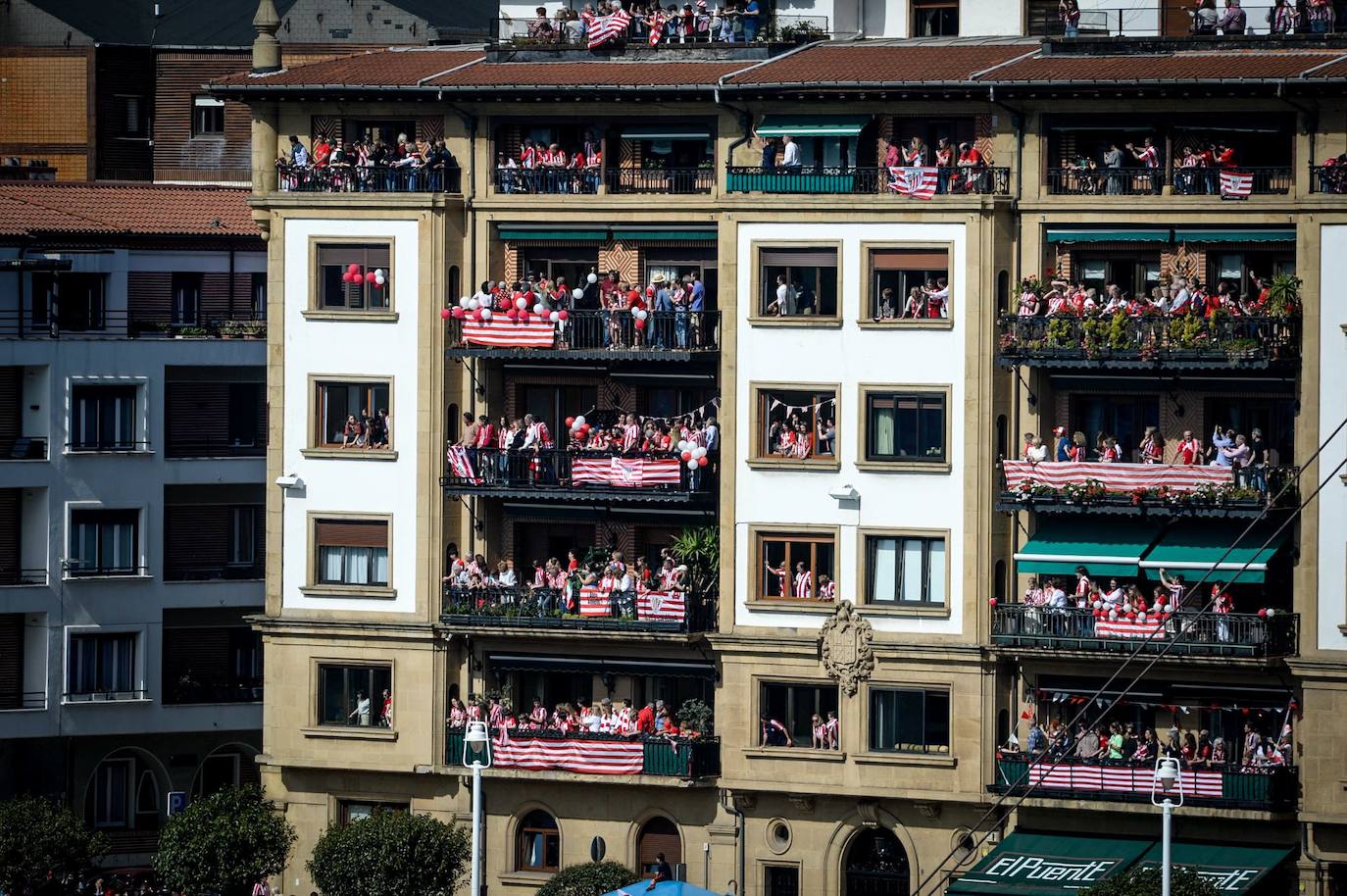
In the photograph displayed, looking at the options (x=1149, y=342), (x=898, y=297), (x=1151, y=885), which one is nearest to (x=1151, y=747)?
(x=1151, y=885)

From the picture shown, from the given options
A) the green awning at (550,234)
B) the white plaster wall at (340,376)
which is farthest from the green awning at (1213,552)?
the white plaster wall at (340,376)

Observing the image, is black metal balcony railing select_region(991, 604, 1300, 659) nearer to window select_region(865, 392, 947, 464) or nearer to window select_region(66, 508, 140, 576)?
window select_region(865, 392, 947, 464)

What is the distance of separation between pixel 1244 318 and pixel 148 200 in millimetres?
41609

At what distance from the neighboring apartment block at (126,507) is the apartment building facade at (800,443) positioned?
1272 cm

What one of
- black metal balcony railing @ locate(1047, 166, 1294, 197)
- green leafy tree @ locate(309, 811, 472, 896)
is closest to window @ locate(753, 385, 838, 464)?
black metal balcony railing @ locate(1047, 166, 1294, 197)

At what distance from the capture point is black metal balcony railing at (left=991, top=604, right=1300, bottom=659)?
95625 mm

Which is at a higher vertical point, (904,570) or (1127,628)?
(904,570)

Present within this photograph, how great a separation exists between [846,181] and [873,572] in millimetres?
10899

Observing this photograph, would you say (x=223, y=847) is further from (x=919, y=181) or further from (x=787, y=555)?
(x=919, y=181)

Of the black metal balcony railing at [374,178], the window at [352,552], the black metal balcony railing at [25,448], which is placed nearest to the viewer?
the black metal balcony railing at [374,178]

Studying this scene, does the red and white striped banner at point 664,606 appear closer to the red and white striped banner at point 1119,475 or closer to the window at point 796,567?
the window at point 796,567

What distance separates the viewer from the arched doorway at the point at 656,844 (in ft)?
337

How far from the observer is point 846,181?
10006cm

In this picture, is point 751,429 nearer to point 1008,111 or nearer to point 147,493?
point 1008,111
